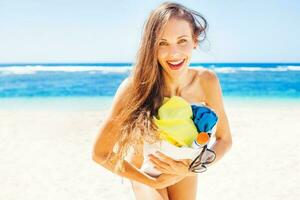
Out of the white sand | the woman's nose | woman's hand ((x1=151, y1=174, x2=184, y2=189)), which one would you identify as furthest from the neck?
the white sand

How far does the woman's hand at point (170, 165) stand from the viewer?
2.44 metres

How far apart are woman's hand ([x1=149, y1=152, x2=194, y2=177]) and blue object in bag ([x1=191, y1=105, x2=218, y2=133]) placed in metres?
0.23

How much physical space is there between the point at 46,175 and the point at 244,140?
412 centimetres

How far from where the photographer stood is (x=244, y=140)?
28.5 ft

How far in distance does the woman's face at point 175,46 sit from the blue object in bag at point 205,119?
32 cm

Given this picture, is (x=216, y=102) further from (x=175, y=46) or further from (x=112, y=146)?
(x=112, y=146)

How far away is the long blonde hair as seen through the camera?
245 centimetres

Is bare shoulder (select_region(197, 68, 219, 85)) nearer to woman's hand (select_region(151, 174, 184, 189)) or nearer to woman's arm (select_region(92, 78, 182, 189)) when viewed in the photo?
woman's arm (select_region(92, 78, 182, 189))

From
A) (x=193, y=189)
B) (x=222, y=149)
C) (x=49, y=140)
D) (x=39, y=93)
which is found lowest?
(x=39, y=93)

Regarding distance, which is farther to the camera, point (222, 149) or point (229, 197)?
point (229, 197)

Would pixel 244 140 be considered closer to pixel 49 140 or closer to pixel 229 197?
pixel 229 197

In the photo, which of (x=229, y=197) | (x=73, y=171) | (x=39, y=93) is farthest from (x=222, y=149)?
(x=39, y=93)

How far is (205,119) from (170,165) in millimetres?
351

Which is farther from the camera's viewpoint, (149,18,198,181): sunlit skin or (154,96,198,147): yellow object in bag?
(149,18,198,181): sunlit skin
